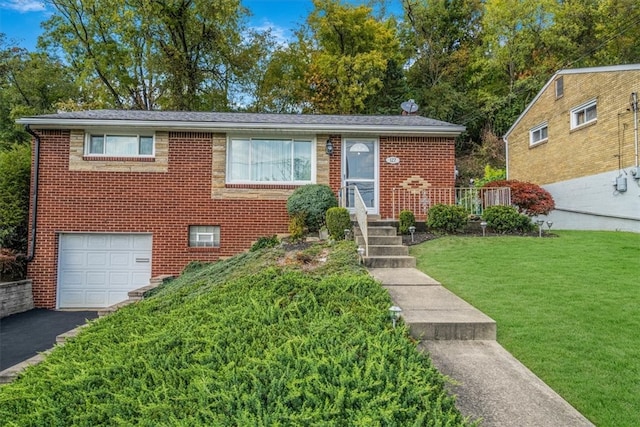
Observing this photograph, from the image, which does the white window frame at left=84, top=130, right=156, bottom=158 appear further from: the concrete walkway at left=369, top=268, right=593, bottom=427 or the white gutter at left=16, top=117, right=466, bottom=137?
the concrete walkway at left=369, top=268, right=593, bottom=427

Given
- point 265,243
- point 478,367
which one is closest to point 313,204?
point 265,243

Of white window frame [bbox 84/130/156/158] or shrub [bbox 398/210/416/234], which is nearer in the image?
shrub [bbox 398/210/416/234]

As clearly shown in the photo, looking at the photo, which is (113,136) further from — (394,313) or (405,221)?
(394,313)

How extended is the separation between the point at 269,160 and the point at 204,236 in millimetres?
2645

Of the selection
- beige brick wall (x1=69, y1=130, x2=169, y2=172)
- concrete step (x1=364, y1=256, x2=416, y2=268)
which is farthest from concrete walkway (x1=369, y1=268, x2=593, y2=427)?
beige brick wall (x1=69, y1=130, x2=169, y2=172)

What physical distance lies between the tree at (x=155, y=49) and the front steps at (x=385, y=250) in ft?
57.4

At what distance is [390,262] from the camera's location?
642 cm

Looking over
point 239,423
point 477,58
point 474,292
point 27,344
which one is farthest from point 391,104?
point 239,423

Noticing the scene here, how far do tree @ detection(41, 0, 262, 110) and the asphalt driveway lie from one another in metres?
15.3

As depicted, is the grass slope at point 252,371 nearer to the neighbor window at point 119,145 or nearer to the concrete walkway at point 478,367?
the concrete walkway at point 478,367

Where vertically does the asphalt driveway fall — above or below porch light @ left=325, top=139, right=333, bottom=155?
below

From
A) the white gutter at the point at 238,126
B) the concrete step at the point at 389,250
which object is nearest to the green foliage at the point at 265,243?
the concrete step at the point at 389,250

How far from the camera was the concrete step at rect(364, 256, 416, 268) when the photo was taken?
6.38 meters

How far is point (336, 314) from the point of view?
10.9 feet
